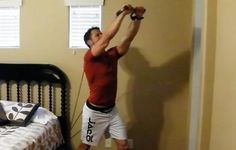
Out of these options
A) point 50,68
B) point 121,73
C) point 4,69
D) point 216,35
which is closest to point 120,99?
point 121,73

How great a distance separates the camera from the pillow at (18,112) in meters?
2.89

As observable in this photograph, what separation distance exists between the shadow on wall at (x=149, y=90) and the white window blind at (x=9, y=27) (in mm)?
1246

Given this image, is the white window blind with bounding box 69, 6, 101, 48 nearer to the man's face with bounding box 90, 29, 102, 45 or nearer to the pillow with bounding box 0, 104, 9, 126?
the man's face with bounding box 90, 29, 102, 45

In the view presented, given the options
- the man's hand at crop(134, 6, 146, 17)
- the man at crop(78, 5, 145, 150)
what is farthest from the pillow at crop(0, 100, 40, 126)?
the man's hand at crop(134, 6, 146, 17)

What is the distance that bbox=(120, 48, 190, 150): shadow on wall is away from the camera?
319cm

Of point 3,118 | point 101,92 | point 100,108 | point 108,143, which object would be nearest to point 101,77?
point 101,92

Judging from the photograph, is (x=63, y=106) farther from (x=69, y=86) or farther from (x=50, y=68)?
(x=50, y=68)

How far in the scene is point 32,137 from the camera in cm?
259

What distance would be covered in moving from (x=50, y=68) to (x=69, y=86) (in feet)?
0.93

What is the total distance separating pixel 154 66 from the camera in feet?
10.5

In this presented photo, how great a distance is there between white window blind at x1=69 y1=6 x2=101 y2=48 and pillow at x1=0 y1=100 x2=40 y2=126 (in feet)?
2.62

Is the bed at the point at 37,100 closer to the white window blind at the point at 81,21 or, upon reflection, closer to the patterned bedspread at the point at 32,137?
the patterned bedspread at the point at 32,137

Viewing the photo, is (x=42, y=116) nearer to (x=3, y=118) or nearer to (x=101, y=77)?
(x=3, y=118)

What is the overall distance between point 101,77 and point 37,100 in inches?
39.3
